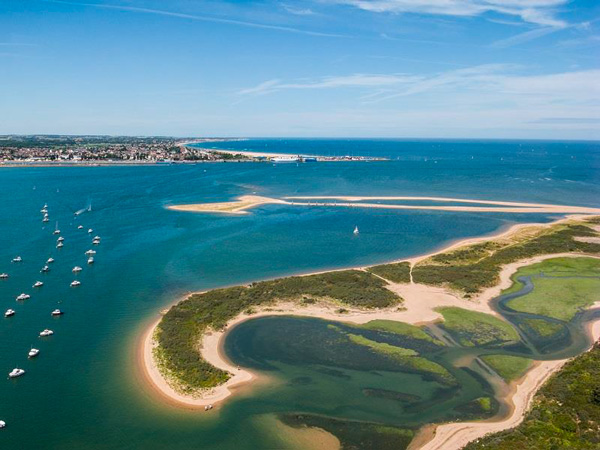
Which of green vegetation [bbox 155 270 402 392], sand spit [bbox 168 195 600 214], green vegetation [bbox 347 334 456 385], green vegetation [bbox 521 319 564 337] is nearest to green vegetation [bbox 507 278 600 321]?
green vegetation [bbox 521 319 564 337]

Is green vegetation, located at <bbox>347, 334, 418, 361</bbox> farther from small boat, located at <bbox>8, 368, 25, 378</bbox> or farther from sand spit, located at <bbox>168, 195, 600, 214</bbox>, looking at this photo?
sand spit, located at <bbox>168, 195, 600, 214</bbox>

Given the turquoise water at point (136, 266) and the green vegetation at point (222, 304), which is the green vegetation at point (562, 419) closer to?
the turquoise water at point (136, 266)

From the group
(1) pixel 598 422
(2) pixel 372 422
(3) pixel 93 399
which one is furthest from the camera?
(3) pixel 93 399

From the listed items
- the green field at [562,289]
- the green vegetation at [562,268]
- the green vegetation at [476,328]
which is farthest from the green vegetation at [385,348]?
the green vegetation at [562,268]

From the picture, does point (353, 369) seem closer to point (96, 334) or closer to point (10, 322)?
point (96, 334)

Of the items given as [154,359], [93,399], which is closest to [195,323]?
[154,359]

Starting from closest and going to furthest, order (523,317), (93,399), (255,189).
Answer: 1. (93,399)
2. (523,317)
3. (255,189)
